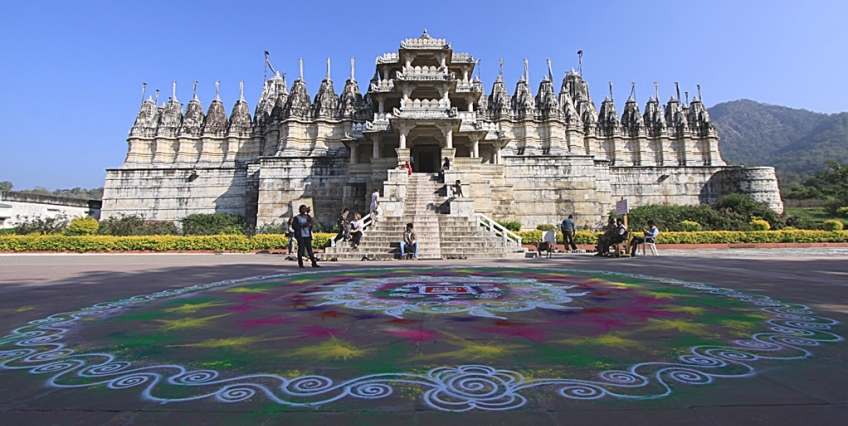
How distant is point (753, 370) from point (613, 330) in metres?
1.15

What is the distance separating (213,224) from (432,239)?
20.2m

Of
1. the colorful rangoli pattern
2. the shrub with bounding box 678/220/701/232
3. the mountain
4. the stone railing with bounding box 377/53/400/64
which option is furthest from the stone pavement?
the mountain

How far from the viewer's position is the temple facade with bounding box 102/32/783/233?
84.6 feet

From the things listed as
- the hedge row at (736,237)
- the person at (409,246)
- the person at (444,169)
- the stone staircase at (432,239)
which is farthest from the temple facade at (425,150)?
the person at (409,246)

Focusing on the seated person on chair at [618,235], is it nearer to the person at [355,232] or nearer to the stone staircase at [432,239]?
the stone staircase at [432,239]

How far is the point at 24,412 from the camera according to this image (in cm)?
216

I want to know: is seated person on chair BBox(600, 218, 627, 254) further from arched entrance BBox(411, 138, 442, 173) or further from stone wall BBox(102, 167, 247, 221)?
stone wall BBox(102, 167, 247, 221)

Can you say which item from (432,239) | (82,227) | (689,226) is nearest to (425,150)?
(432,239)

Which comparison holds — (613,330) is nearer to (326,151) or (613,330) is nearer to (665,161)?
(326,151)

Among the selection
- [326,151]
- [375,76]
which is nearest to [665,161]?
[375,76]

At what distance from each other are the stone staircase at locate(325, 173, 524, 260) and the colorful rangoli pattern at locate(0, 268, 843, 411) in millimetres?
8597

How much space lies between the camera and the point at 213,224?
2877cm

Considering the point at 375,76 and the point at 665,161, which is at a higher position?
the point at 375,76

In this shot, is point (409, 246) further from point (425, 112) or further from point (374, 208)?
point (425, 112)
